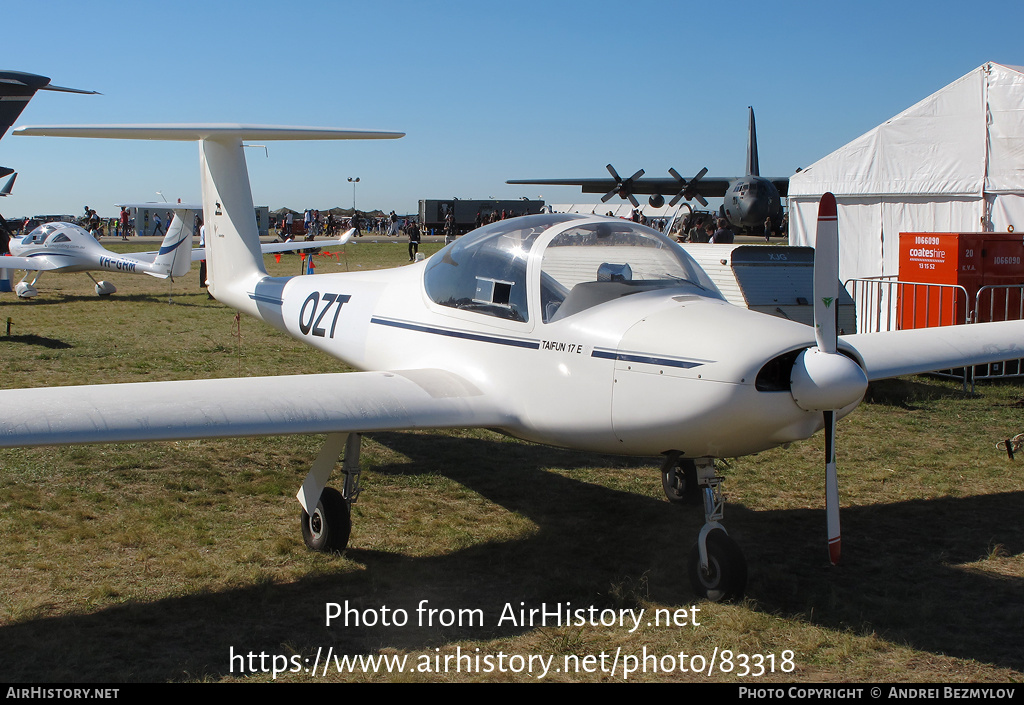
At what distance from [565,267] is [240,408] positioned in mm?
2158

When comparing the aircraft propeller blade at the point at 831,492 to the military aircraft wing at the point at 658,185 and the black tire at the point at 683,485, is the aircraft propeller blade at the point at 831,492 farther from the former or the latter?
the military aircraft wing at the point at 658,185

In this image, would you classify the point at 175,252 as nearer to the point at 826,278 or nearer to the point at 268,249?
the point at 268,249

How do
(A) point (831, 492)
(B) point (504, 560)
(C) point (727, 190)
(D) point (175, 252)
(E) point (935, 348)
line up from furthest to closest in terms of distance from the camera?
1. (C) point (727, 190)
2. (D) point (175, 252)
3. (E) point (935, 348)
4. (B) point (504, 560)
5. (A) point (831, 492)

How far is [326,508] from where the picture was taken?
18.3 ft

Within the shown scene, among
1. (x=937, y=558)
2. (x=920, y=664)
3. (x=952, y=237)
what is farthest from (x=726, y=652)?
(x=952, y=237)

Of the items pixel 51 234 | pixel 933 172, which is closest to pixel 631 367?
pixel 933 172

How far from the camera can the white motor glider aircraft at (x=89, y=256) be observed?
21016mm

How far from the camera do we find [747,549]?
18.6 feet

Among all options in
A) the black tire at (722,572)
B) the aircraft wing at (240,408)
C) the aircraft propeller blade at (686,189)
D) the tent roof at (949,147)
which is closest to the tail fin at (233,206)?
the aircraft wing at (240,408)

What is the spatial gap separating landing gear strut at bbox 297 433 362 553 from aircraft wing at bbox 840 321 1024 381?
371 cm

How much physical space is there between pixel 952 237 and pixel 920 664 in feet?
29.5

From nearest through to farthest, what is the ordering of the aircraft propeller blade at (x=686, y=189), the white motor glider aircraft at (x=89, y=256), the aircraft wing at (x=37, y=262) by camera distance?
the aircraft wing at (x=37, y=262) → the white motor glider aircraft at (x=89, y=256) → the aircraft propeller blade at (x=686, y=189)

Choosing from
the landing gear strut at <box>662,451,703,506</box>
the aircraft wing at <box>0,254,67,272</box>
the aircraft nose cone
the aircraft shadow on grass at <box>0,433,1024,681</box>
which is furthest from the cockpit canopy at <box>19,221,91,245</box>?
the aircraft nose cone

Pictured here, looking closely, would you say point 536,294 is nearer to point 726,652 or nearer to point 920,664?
point 726,652
